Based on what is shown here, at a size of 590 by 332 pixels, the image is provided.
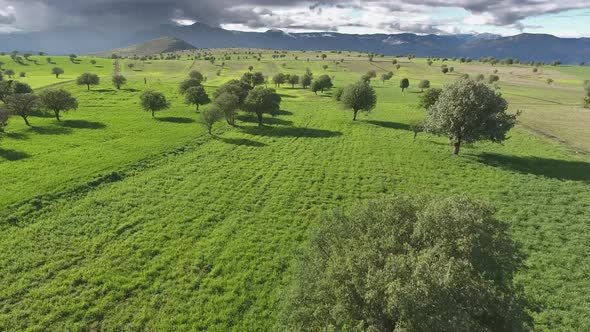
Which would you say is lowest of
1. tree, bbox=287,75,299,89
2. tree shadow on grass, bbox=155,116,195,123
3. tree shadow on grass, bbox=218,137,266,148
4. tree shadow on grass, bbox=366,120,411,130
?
tree shadow on grass, bbox=218,137,266,148

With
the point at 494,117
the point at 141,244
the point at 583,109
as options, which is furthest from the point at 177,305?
the point at 583,109

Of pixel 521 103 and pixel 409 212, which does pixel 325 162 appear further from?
pixel 521 103

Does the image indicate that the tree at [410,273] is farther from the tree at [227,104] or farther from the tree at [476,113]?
the tree at [227,104]

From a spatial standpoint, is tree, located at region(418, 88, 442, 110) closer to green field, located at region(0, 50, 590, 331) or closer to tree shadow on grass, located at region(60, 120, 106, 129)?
green field, located at region(0, 50, 590, 331)

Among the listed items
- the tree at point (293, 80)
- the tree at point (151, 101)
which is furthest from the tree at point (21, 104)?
the tree at point (293, 80)

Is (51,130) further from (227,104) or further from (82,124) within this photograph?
(227,104)

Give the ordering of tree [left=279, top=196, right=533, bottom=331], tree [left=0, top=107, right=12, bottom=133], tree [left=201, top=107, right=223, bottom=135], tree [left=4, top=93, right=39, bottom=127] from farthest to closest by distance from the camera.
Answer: tree [left=4, top=93, right=39, bottom=127], tree [left=201, top=107, right=223, bottom=135], tree [left=0, top=107, right=12, bottom=133], tree [left=279, top=196, right=533, bottom=331]

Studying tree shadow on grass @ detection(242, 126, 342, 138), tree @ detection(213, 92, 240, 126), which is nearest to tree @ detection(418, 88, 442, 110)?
tree shadow on grass @ detection(242, 126, 342, 138)

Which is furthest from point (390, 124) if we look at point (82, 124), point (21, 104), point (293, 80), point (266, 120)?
→ point (21, 104)
